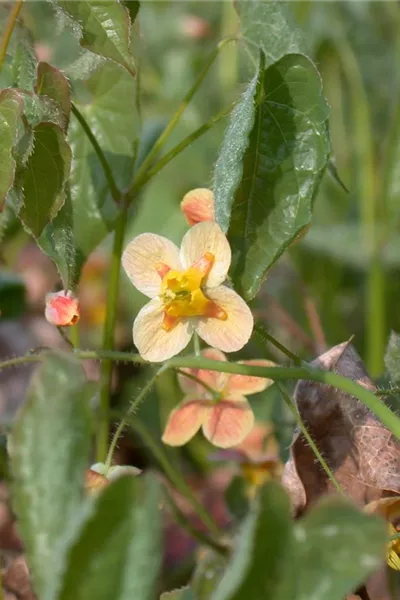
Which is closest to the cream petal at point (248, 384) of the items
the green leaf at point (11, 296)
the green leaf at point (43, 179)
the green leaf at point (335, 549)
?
the green leaf at point (43, 179)

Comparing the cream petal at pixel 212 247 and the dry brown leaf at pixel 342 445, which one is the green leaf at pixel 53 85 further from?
the dry brown leaf at pixel 342 445

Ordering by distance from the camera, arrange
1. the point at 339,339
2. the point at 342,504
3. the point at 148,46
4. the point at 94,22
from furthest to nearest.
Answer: the point at 148,46
the point at 339,339
the point at 94,22
the point at 342,504

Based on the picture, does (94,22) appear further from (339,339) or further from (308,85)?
(339,339)

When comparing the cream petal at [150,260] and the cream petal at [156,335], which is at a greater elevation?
the cream petal at [150,260]

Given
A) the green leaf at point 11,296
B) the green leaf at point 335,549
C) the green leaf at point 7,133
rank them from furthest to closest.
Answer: the green leaf at point 11,296 < the green leaf at point 7,133 < the green leaf at point 335,549

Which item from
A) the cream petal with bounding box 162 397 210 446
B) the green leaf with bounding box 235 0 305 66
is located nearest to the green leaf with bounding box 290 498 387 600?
the cream petal with bounding box 162 397 210 446

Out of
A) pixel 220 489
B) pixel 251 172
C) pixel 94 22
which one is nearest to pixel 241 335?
pixel 251 172
